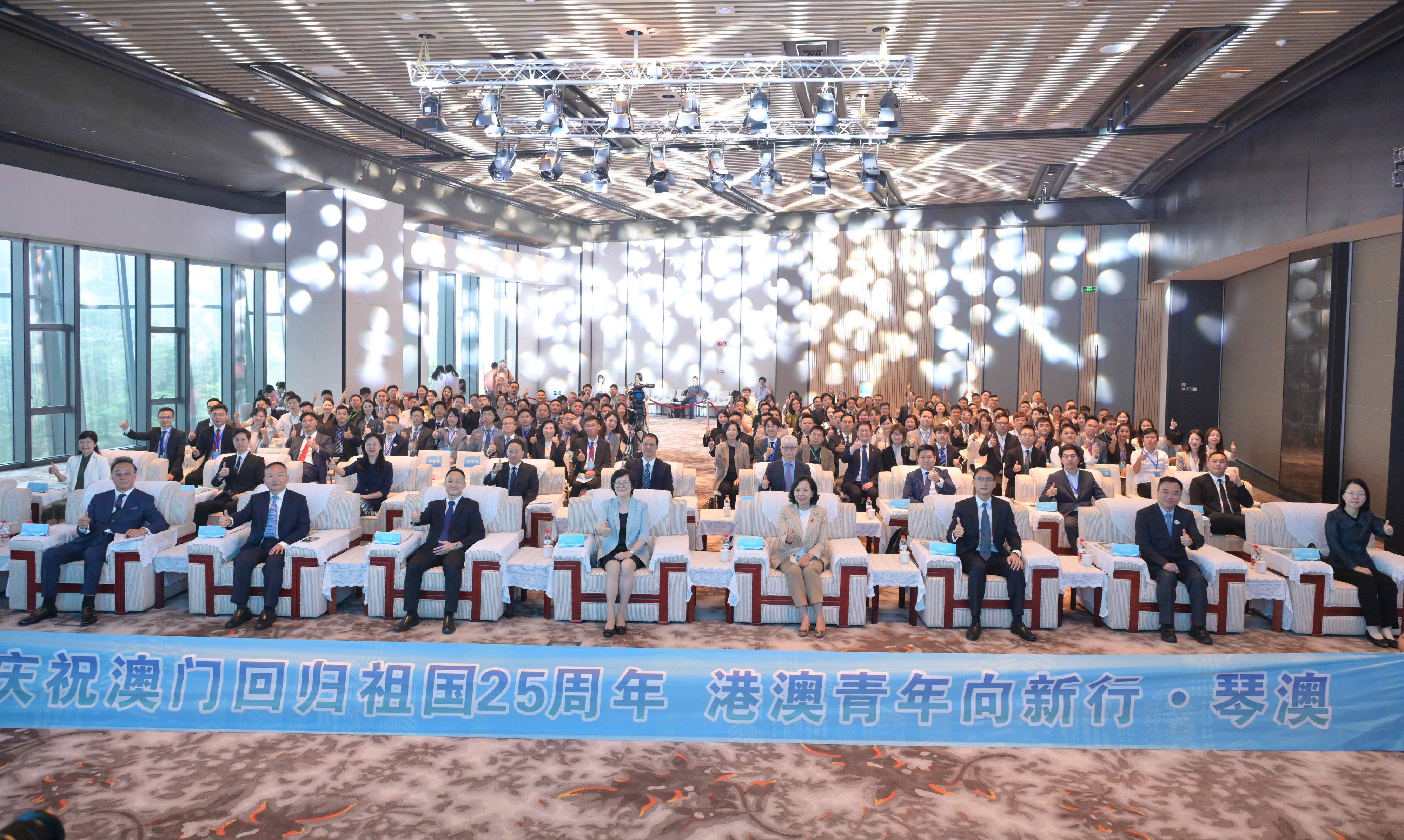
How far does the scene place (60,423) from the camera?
12938 mm

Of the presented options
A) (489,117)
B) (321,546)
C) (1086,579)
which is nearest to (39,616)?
(321,546)

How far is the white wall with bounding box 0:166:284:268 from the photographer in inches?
444

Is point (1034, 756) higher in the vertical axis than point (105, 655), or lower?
lower

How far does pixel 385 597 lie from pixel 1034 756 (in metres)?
4.47

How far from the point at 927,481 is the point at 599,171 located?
5565 millimetres

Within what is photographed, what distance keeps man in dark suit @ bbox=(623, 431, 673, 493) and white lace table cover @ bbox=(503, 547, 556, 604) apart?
162cm

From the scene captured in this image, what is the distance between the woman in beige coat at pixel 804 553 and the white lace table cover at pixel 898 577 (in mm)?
345

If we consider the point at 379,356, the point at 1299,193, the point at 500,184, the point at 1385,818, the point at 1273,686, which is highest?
the point at 500,184

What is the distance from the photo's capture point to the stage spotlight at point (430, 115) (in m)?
8.87

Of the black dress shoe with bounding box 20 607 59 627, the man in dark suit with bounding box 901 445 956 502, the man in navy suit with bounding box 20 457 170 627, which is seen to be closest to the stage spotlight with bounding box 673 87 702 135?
the man in dark suit with bounding box 901 445 956 502

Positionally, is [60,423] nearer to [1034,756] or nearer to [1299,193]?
[1034,756]

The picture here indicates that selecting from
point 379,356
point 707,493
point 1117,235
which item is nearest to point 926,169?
point 1117,235

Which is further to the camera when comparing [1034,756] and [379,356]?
[379,356]

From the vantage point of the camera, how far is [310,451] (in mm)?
9242
